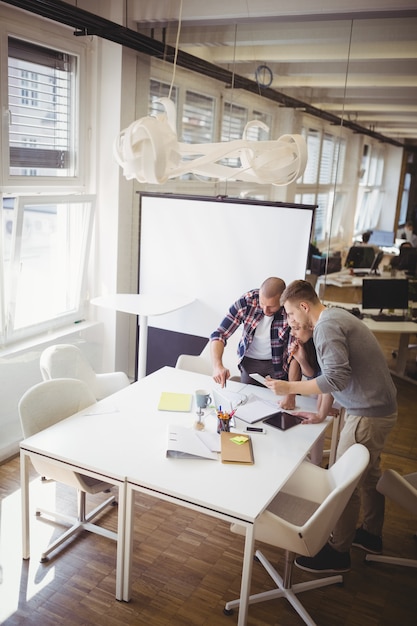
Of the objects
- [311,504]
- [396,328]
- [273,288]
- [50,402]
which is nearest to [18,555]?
[50,402]

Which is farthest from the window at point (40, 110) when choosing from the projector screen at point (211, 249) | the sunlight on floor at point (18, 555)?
the sunlight on floor at point (18, 555)

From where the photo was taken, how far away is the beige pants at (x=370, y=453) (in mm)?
3164

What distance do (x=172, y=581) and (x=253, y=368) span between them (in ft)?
5.24

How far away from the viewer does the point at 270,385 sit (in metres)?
3.18

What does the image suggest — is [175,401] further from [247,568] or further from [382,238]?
[382,238]

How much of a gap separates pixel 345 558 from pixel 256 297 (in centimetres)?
180

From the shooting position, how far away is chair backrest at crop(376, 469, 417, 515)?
301 cm

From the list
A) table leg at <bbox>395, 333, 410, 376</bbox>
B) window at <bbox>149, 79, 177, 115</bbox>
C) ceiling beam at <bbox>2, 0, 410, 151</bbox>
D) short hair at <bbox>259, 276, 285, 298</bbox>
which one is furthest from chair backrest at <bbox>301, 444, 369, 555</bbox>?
window at <bbox>149, 79, 177, 115</bbox>

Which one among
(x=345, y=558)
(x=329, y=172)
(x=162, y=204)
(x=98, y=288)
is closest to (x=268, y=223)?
(x=329, y=172)

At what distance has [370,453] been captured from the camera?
325 cm

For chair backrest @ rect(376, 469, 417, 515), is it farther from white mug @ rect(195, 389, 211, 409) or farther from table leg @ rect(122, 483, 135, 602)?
table leg @ rect(122, 483, 135, 602)

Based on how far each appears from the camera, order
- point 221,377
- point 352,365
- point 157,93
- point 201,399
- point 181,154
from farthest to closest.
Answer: point 157,93 < point 221,377 < point 201,399 < point 352,365 < point 181,154

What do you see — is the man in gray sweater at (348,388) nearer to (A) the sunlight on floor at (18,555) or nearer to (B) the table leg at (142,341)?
(A) the sunlight on floor at (18,555)

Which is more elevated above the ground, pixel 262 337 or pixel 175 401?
pixel 262 337
